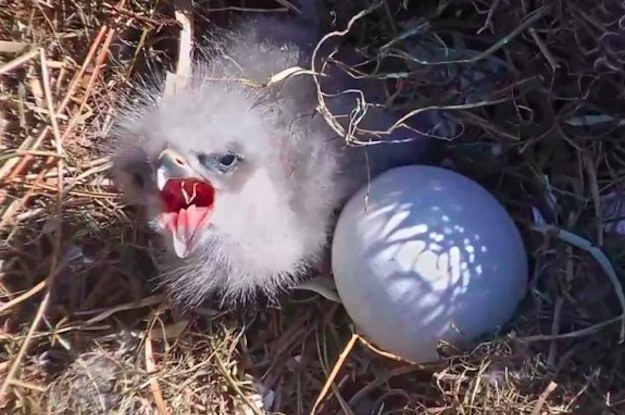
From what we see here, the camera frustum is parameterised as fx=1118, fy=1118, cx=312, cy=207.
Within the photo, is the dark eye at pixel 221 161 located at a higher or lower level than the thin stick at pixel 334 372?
higher

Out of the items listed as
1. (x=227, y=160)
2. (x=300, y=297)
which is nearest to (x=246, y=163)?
(x=227, y=160)

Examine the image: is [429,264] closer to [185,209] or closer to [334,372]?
[334,372]

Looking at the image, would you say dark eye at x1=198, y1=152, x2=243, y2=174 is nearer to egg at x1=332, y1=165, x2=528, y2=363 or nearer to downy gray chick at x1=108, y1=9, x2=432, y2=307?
downy gray chick at x1=108, y1=9, x2=432, y2=307

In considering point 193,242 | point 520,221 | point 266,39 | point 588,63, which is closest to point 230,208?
point 193,242

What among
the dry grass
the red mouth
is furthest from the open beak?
the dry grass

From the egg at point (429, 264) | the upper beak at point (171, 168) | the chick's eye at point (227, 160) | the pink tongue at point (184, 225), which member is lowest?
the egg at point (429, 264)

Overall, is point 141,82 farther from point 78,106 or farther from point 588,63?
point 588,63

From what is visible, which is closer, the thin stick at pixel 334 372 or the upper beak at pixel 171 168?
the upper beak at pixel 171 168

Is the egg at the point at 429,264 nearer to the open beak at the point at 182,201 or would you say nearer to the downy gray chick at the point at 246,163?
the downy gray chick at the point at 246,163

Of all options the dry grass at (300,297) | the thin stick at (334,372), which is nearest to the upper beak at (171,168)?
the dry grass at (300,297)
